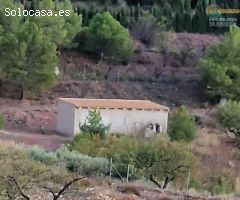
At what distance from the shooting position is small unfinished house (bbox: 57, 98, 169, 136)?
123ft

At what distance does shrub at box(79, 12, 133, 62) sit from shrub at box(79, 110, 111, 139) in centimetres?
1366

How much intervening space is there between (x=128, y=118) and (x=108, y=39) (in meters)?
11.8

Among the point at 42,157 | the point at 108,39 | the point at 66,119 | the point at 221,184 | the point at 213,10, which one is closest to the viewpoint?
the point at 42,157

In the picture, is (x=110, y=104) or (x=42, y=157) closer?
(x=42, y=157)

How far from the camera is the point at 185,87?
4916cm

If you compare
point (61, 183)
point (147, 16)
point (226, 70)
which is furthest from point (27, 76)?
point (61, 183)

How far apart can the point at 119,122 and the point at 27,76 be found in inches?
254

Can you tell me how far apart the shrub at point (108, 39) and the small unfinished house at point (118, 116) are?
10507 mm

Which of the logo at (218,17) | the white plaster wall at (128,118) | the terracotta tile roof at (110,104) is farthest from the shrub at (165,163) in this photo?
the logo at (218,17)

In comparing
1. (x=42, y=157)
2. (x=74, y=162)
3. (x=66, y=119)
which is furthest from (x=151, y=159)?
(x=66, y=119)

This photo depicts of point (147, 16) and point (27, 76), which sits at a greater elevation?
point (147, 16)

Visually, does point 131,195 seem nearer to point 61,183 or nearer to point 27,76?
point 61,183

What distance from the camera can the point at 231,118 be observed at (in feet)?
125

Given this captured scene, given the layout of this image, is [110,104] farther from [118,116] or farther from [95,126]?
[95,126]
